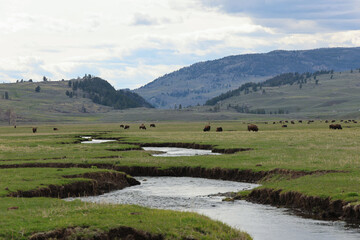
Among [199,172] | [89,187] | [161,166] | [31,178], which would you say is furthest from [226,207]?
[161,166]

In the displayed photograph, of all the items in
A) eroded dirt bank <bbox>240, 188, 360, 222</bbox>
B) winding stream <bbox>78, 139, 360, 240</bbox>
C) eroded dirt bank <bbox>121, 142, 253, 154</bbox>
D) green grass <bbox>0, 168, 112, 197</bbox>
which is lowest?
winding stream <bbox>78, 139, 360, 240</bbox>

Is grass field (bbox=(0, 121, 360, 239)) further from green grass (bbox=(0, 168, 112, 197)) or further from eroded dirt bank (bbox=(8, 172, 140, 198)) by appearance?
eroded dirt bank (bbox=(8, 172, 140, 198))

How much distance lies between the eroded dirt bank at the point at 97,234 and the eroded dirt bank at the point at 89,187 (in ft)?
36.0

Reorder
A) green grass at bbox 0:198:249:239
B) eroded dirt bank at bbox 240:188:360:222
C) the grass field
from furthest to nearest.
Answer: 1. eroded dirt bank at bbox 240:188:360:222
2. the grass field
3. green grass at bbox 0:198:249:239

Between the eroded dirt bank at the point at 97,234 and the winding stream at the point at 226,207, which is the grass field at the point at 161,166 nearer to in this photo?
the eroded dirt bank at the point at 97,234

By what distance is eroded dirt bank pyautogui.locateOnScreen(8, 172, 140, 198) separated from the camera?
3006cm

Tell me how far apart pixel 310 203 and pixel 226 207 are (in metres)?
4.66

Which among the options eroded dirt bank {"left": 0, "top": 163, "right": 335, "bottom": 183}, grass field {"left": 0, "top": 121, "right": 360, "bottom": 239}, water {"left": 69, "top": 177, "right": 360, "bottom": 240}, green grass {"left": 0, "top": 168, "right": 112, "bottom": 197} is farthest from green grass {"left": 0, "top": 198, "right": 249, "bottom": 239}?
eroded dirt bank {"left": 0, "top": 163, "right": 335, "bottom": 183}

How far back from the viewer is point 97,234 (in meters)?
18.1

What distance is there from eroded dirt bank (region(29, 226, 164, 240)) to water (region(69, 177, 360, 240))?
5395 millimetres

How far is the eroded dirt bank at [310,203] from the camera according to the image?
2438 cm

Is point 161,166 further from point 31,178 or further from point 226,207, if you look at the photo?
point 226,207

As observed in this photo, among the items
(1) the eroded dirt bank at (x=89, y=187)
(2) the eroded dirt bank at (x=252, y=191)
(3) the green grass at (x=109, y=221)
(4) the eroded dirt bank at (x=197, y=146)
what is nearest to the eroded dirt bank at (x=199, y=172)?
(2) the eroded dirt bank at (x=252, y=191)

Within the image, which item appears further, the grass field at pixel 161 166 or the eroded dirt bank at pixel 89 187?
the eroded dirt bank at pixel 89 187
